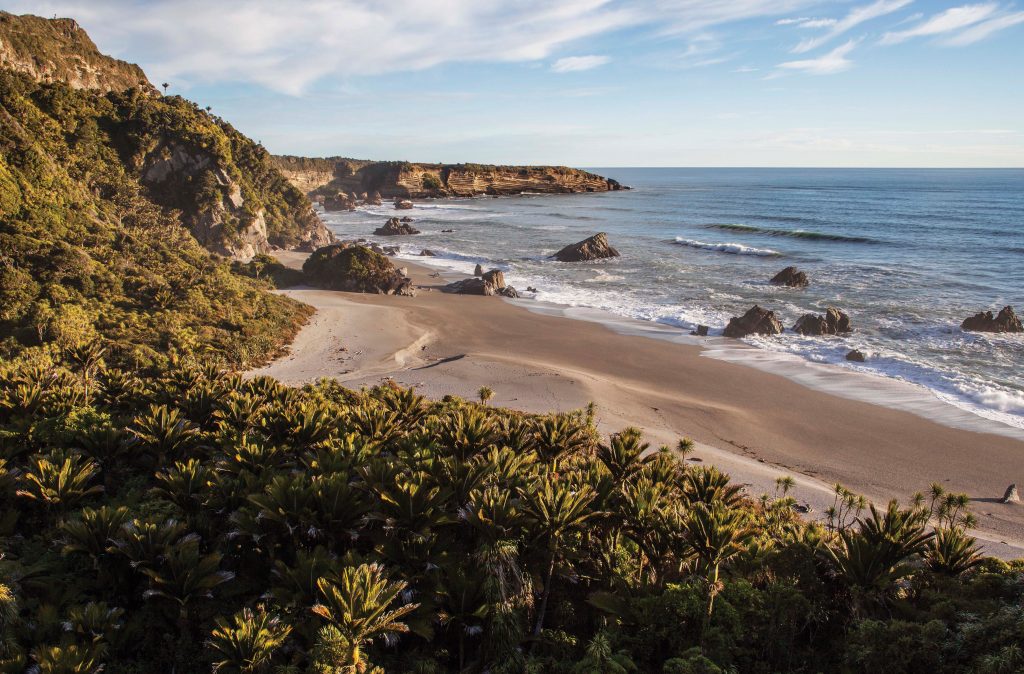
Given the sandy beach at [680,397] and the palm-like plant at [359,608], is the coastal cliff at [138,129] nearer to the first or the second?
the sandy beach at [680,397]

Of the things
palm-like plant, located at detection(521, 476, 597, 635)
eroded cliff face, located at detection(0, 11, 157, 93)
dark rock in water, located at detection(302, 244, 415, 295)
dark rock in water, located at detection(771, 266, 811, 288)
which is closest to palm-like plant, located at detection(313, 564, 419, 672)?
palm-like plant, located at detection(521, 476, 597, 635)

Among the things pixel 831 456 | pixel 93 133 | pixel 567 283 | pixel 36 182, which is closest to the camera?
pixel 831 456

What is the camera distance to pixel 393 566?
8039 mm

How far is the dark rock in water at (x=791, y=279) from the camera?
4134 cm

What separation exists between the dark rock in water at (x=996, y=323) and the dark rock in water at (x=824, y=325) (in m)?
5.82

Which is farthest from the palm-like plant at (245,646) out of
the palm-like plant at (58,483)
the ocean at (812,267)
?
the ocean at (812,267)

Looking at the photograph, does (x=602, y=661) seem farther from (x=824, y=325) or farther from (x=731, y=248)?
(x=731, y=248)

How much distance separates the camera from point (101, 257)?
27578 mm

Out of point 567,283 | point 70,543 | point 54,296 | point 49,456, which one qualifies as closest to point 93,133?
point 54,296

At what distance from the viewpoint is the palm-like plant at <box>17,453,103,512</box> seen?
920cm

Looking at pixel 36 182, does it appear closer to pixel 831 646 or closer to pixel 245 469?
pixel 245 469

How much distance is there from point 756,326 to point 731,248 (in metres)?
30.5

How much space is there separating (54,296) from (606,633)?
24.8 metres

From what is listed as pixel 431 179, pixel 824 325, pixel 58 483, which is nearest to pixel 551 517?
pixel 58 483
